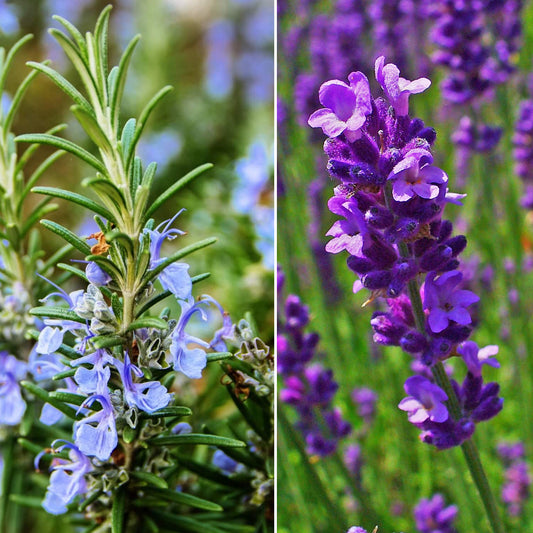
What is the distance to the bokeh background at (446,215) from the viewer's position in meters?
1.10

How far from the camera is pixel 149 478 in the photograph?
1.98 ft

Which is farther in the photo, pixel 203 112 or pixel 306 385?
pixel 203 112

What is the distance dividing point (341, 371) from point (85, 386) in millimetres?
832

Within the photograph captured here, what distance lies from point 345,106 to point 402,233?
10 cm

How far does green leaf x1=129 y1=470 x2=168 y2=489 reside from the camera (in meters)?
0.59

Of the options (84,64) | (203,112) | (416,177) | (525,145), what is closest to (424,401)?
(416,177)

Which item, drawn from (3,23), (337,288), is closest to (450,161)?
(337,288)

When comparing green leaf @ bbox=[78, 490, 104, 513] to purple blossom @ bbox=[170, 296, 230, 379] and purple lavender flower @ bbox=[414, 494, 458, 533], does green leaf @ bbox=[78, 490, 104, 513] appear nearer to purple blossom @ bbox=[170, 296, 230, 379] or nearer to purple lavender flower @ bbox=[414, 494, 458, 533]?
purple blossom @ bbox=[170, 296, 230, 379]

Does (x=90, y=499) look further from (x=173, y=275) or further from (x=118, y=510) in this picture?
(x=173, y=275)

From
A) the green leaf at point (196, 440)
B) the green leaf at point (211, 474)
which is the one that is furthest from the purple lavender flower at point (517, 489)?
the green leaf at point (196, 440)

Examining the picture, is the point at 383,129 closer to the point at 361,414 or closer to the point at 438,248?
the point at 438,248

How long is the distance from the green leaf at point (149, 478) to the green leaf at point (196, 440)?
0.08 feet

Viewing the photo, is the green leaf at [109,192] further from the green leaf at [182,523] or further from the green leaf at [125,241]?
the green leaf at [182,523]

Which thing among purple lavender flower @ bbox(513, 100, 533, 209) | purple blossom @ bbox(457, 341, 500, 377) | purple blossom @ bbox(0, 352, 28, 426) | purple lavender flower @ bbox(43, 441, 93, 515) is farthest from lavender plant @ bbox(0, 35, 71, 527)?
purple lavender flower @ bbox(513, 100, 533, 209)
